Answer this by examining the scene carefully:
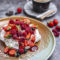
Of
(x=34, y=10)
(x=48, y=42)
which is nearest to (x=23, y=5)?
(x=34, y=10)

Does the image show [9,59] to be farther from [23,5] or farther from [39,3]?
[23,5]

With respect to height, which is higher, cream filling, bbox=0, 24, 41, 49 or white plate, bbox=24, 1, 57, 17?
cream filling, bbox=0, 24, 41, 49

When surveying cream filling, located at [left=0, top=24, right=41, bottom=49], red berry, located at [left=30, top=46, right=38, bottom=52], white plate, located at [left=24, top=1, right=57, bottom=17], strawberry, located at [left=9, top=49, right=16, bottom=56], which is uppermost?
cream filling, located at [left=0, top=24, right=41, bottom=49]

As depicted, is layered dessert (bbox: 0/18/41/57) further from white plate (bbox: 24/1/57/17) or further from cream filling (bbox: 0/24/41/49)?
white plate (bbox: 24/1/57/17)

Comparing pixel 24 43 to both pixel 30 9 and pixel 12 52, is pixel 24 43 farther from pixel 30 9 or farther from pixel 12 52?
pixel 30 9

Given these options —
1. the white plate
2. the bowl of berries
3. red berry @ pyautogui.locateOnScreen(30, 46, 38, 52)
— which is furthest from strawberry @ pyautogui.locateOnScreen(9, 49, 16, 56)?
the white plate

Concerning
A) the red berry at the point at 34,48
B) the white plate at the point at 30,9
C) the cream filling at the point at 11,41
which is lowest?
the white plate at the point at 30,9

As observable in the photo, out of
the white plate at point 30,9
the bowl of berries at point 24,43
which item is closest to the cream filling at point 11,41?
the bowl of berries at point 24,43

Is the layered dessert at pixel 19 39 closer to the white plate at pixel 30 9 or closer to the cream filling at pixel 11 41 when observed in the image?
the cream filling at pixel 11 41
